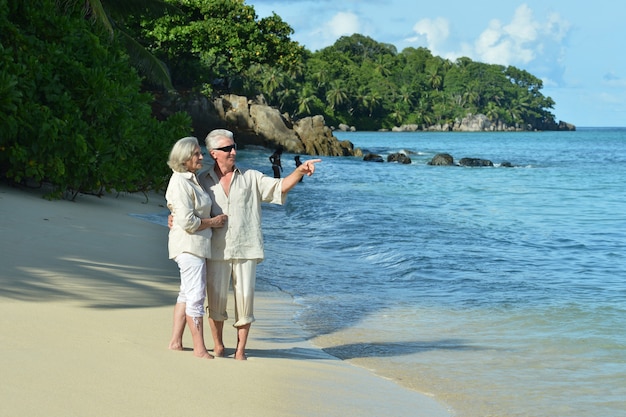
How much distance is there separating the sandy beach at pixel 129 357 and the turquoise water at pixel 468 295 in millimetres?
551

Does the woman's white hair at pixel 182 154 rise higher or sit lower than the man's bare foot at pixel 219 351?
higher

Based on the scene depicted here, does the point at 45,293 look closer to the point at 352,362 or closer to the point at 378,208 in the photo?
the point at 352,362

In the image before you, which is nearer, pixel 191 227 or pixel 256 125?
pixel 191 227

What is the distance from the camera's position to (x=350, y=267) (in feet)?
41.0

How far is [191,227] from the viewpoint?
563 centimetres

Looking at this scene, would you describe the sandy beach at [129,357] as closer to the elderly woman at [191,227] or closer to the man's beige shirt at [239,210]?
the elderly woman at [191,227]

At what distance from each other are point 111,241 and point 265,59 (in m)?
40.9

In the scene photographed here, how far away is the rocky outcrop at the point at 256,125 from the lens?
5200 cm

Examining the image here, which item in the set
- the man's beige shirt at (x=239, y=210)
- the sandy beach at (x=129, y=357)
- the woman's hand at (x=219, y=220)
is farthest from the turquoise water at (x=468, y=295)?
the woman's hand at (x=219, y=220)

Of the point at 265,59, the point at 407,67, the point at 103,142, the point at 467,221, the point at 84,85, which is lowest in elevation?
the point at 467,221

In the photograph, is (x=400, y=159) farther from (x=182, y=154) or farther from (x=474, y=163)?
(x=182, y=154)

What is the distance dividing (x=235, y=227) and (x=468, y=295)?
5315mm

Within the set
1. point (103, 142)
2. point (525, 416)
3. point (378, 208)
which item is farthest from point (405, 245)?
point (525, 416)

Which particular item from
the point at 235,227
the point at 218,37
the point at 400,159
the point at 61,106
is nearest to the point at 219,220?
the point at 235,227
